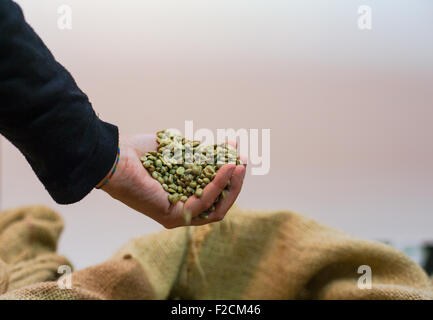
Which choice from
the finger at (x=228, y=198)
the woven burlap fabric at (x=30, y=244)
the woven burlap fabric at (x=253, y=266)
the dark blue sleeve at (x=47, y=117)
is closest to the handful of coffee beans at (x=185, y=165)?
the finger at (x=228, y=198)

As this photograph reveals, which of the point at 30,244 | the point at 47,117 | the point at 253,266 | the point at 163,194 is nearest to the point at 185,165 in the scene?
the point at 163,194

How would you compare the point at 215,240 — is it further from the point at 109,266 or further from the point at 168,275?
the point at 109,266

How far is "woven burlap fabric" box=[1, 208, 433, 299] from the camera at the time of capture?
1095 mm

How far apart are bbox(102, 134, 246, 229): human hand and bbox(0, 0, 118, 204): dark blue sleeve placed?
80 millimetres

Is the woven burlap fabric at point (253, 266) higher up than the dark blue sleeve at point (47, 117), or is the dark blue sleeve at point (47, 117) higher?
the dark blue sleeve at point (47, 117)

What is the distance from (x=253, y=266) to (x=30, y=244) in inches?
24.4

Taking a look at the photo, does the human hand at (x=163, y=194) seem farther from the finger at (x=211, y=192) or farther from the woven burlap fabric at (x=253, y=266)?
the woven burlap fabric at (x=253, y=266)

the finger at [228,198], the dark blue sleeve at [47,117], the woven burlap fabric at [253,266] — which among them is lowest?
the woven burlap fabric at [253,266]

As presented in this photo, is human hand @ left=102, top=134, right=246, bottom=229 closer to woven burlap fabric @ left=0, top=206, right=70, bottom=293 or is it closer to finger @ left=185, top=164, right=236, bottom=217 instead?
finger @ left=185, top=164, right=236, bottom=217

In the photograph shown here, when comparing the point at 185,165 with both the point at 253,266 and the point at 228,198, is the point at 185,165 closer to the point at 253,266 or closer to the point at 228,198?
the point at 228,198

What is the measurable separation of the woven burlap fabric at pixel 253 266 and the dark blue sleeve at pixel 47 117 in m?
0.32

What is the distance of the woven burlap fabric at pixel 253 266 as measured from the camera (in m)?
1.09
